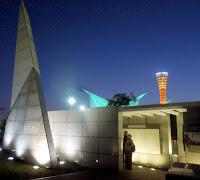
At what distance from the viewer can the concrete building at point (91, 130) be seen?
1138 centimetres

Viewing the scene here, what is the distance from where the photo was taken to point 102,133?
12188 mm

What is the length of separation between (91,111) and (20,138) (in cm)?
427

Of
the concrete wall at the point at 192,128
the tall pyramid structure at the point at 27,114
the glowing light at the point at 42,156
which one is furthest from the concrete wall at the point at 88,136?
the concrete wall at the point at 192,128

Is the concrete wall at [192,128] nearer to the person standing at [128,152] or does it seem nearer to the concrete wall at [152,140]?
the concrete wall at [152,140]

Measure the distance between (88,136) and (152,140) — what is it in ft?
12.4

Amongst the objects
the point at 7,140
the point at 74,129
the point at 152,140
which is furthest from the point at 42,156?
the point at 152,140

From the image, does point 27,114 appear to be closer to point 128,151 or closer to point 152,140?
point 128,151

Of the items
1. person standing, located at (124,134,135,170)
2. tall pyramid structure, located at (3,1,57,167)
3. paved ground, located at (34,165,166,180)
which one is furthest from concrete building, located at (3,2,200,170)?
paved ground, located at (34,165,166,180)

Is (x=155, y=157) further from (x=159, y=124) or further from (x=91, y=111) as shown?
(x=91, y=111)

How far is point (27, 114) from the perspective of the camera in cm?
1267

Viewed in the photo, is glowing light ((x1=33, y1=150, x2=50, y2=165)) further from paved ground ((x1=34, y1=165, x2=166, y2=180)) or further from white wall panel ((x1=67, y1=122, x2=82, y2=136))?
white wall panel ((x1=67, y1=122, x2=82, y2=136))

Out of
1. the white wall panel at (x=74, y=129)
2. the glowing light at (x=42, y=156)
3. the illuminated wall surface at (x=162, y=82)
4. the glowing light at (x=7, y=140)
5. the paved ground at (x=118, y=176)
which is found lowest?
the paved ground at (x=118, y=176)

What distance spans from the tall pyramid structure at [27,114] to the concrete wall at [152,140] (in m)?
5.24

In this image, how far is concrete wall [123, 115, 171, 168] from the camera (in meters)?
12.7
